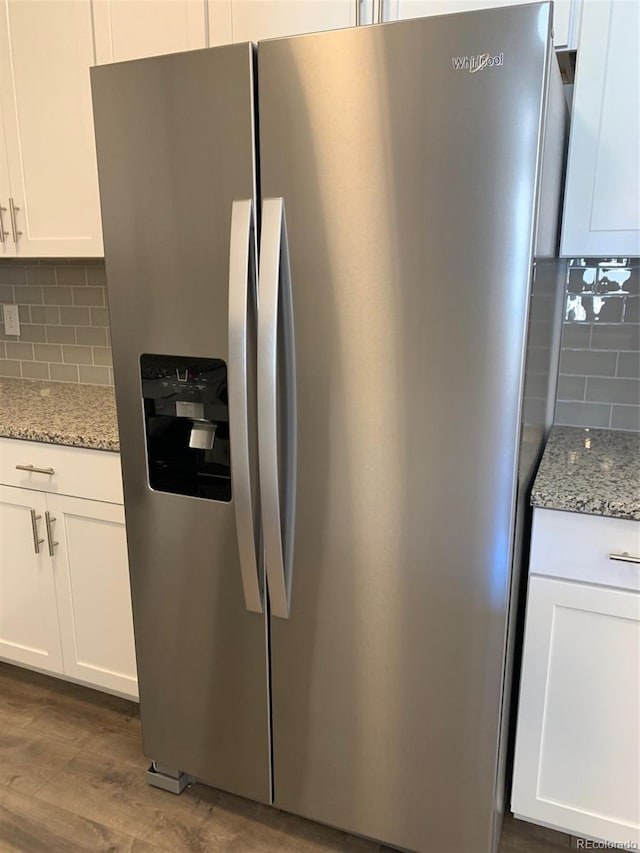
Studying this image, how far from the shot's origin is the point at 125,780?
1.90 m

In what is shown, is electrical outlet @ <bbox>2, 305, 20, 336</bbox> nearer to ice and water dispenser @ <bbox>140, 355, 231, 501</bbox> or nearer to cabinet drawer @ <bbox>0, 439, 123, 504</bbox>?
cabinet drawer @ <bbox>0, 439, 123, 504</bbox>

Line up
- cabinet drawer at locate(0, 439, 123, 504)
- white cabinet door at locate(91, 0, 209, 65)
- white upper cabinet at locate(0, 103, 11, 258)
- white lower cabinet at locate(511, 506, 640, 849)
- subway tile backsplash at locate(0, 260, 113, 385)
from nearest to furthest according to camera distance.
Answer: white lower cabinet at locate(511, 506, 640, 849) → white cabinet door at locate(91, 0, 209, 65) → cabinet drawer at locate(0, 439, 123, 504) → white upper cabinet at locate(0, 103, 11, 258) → subway tile backsplash at locate(0, 260, 113, 385)

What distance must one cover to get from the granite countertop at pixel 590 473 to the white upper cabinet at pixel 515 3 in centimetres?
96

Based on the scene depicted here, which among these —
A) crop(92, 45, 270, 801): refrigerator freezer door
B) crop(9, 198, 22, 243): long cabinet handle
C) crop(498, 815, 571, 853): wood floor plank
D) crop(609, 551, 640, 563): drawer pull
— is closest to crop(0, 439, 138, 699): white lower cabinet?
crop(92, 45, 270, 801): refrigerator freezer door

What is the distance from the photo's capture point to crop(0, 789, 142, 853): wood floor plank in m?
1.69

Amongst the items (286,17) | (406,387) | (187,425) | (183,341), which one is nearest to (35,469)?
(187,425)

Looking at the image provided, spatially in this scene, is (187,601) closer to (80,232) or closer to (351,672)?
(351,672)

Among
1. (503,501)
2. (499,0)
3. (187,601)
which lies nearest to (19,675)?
(187,601)

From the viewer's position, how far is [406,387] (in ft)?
4.22

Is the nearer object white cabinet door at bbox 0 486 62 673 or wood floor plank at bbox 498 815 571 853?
wood floor plank at bbox 498 815 571 853

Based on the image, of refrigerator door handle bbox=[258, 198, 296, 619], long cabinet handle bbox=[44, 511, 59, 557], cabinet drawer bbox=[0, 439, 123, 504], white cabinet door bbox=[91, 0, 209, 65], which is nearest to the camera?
refrigerator door handle bbox=[258, 198, 296, 619]

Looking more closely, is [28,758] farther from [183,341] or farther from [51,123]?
[51,123]

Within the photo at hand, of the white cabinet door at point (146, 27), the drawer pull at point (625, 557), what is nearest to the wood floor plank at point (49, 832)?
the drawer pull at point (625, 557)

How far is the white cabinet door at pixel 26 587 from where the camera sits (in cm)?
206
